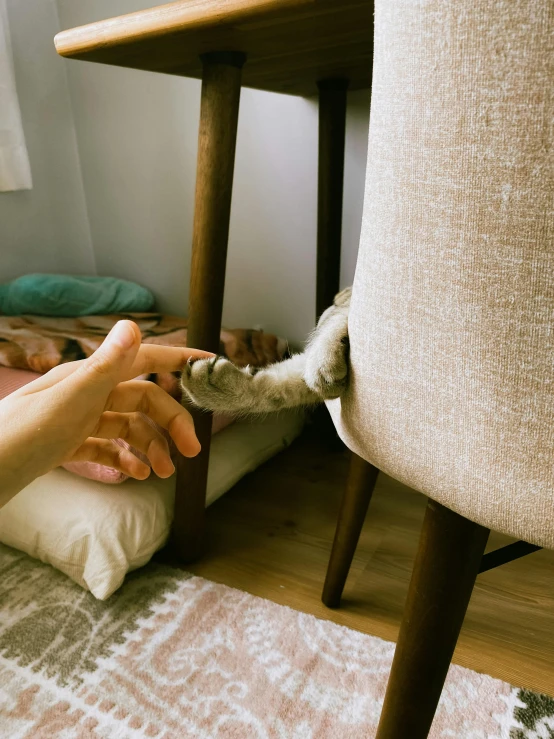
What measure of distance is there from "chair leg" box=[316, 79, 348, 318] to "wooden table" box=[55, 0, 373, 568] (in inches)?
1.3

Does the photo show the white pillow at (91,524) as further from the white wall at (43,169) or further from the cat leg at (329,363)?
the white wall at (43,169)

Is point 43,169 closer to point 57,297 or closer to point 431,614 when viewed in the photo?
point 57,297

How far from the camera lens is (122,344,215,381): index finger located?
51 centimetres

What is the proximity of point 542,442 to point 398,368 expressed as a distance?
0.10 meters

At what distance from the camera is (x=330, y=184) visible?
1.13 metres

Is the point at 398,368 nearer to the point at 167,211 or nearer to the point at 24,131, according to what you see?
the point at 167,211

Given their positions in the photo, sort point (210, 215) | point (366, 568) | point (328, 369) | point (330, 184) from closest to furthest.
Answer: point (328, 369) < point (210, 215) < point (366, 568) < point (330, 184)

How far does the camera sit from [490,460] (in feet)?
1.15

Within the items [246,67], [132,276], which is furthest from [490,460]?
[132,276]

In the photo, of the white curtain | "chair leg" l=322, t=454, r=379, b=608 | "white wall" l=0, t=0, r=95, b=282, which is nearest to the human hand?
"chair leg" l=322, t=454, r=379, b=608

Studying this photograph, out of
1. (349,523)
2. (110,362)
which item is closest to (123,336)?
(110,362)

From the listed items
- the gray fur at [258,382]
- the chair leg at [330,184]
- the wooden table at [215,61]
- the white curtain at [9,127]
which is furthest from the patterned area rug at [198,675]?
the white curtain at [9,127]

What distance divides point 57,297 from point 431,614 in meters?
1.15

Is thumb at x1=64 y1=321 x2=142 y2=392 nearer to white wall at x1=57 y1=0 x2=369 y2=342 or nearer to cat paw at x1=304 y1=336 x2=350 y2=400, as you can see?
cat paw at x1=304 y1=336 x2=350 y2=400
